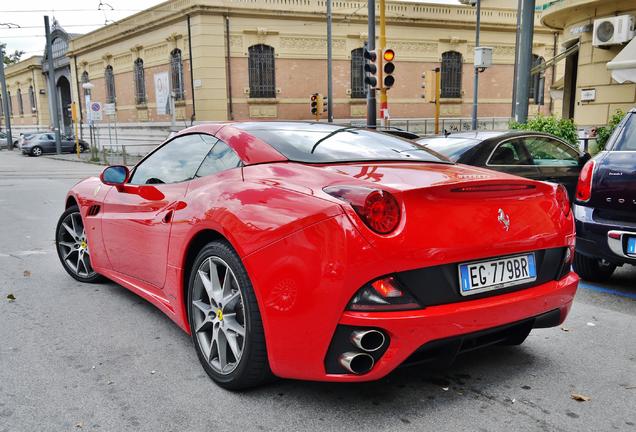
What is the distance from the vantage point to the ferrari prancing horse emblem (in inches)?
107

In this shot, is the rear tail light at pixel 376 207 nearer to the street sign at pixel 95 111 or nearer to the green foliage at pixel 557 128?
the green foliage at pixel 557 128

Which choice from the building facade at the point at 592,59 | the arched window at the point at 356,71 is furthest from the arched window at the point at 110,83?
the building facade at the point at 592,59

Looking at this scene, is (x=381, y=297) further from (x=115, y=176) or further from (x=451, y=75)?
(x=451, y=75)

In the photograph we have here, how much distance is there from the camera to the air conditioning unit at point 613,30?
1316cm

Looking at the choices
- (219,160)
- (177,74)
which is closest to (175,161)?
(219,160)

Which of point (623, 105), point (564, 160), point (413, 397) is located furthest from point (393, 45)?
point (413, 397)

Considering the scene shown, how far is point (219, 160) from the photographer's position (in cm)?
338

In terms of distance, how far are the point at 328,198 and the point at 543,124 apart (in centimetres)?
1018

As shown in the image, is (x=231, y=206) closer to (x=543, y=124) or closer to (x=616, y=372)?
(x=616, y=372)

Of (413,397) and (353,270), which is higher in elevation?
(353,270)

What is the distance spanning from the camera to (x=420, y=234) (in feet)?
8.09

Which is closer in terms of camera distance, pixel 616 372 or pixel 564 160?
pixel 616 372

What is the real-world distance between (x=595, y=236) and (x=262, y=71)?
2374 cm

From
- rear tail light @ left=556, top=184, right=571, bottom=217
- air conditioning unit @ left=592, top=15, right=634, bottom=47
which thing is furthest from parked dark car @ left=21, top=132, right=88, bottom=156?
rear tail light @ left=556, top=184, right=571, bottom=217
